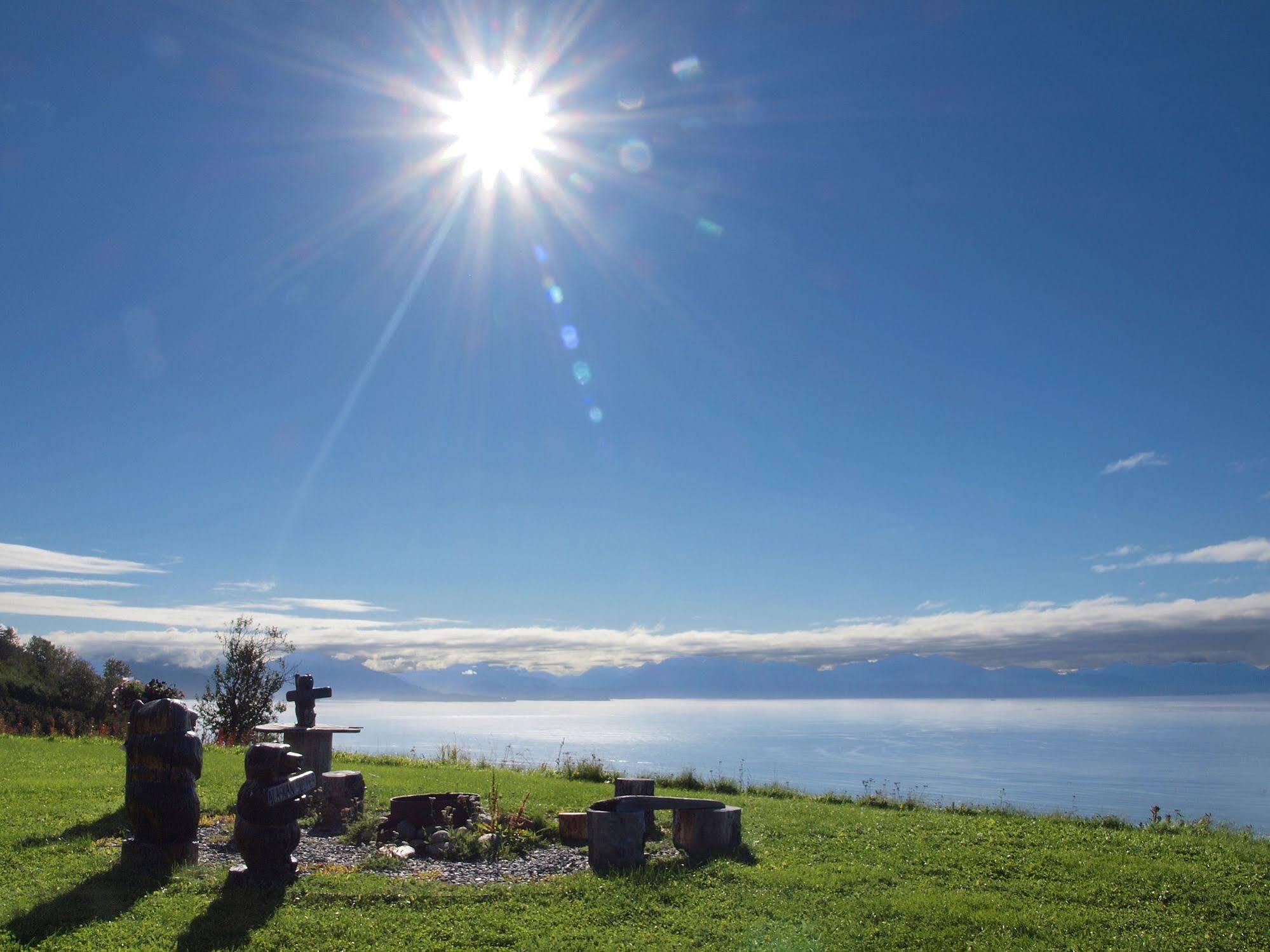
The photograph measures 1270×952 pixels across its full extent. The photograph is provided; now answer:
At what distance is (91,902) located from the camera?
310 inches

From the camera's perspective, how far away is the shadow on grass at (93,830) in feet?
33.4

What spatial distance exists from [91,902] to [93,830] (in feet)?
Result: 12.0

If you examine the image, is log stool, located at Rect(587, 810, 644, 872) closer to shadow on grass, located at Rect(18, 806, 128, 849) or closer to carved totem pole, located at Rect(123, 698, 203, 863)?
carved totem pole, located at Rect(123, 698, 203, 863)

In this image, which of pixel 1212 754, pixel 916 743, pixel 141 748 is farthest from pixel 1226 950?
pixel 916 743

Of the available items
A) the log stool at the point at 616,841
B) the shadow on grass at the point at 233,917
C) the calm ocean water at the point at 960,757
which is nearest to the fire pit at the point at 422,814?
the log stool at the point at 616,841

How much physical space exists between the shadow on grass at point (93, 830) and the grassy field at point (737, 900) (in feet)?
0.13

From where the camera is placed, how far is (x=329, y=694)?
16422mm

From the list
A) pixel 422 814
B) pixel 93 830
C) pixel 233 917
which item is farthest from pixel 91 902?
pixel 422 814

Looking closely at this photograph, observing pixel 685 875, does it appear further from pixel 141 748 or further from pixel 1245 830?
pixel 1245 830

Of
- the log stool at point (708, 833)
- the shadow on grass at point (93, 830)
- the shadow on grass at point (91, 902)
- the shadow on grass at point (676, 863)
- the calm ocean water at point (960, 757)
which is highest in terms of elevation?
the shadow on grass at point (93, 830)

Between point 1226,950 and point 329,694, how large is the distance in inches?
575

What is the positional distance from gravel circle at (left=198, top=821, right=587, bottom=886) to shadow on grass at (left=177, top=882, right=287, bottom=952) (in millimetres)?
1239

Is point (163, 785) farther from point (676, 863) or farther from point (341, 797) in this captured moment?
point (676, 863)

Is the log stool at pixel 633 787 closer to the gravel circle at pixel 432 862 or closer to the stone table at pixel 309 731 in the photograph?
the gravel circle at pixel 432 862
